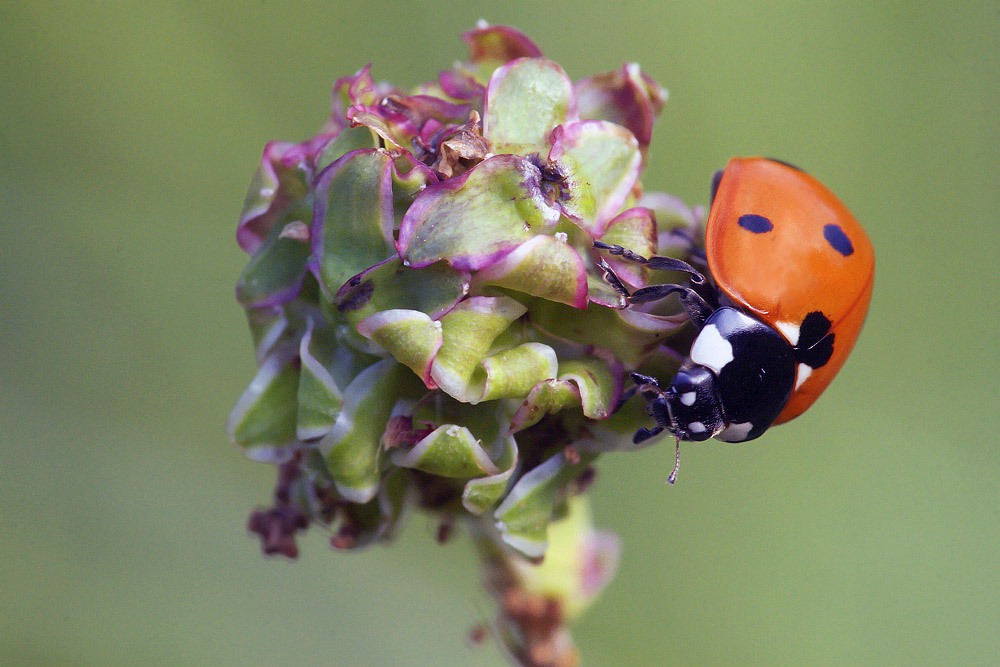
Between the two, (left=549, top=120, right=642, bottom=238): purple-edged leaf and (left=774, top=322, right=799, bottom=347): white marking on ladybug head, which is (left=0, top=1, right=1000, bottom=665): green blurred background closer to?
(left=774, top=322, right=799, bottom=347): white marking on ladybug head

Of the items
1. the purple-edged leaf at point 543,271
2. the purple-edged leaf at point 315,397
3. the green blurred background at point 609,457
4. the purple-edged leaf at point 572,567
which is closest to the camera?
the purple-edged leaf at point 543,271

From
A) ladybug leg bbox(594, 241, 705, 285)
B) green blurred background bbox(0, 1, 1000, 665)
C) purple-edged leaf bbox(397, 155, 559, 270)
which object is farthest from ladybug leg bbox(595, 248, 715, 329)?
green blurred background bbox(0, 1, 1000, 665)

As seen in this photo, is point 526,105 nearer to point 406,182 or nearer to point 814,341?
point 406,182

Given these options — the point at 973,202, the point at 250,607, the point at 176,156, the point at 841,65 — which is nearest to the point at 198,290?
the point at 176,156

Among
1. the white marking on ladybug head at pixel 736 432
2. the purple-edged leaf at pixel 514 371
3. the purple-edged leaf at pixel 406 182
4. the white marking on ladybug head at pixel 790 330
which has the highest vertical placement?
the purple-edged leaf at pixel 406 182

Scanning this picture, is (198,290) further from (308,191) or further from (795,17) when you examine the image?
(795,17)

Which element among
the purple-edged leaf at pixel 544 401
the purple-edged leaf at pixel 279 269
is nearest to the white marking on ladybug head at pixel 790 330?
the purple-edged leaf at pixel 544 401

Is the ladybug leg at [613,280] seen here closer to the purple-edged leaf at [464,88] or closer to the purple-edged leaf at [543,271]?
the purple-edged leaf at [543,271]
